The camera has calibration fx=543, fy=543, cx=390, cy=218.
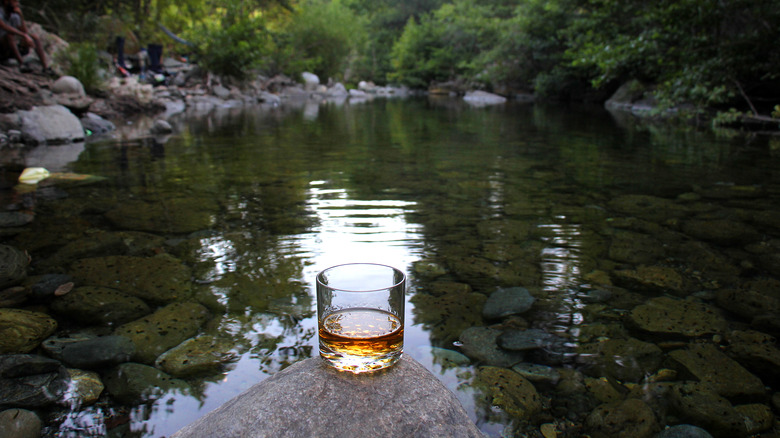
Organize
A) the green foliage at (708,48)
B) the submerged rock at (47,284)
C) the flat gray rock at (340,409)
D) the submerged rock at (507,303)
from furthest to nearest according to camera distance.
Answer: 1. the green foliage at (708,48)
2. the submerged rock at (47,284)
3. the submerged rock at (507,303)
4. the flat gray rock at (340,409)

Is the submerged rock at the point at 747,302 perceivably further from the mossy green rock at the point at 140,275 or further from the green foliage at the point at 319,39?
the green foliage at the point at 319,39

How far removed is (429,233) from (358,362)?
2275 mm

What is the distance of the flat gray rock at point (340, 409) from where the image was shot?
4.00 ft

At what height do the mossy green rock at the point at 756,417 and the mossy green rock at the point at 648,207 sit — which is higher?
the mossy green rock at the point at 648,207

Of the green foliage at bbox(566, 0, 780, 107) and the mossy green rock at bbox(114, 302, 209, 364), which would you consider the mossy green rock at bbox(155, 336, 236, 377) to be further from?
the green foliage at bbox(566, 0, 780, 107)

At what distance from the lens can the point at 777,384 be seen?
1853mm

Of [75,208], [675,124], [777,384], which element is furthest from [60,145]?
[675,124]

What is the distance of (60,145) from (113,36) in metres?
18.2

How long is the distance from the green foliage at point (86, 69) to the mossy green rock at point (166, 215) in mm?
10091

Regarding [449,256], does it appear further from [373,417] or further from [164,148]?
[164,148]

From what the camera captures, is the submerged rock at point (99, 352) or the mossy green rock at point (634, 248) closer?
the submerged rock at point (99, 352)

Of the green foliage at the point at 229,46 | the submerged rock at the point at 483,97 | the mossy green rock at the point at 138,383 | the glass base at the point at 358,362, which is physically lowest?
the mossy green rock at the point at 138,383

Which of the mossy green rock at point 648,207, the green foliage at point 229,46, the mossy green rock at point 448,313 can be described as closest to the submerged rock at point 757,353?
the mossy green rock at point 448,313

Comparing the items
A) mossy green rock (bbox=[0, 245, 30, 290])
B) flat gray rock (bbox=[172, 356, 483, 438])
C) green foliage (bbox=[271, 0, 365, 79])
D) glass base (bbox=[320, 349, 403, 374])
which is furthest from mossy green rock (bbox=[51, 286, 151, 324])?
green foliage (bbox=[271, 0, 365, 79])
